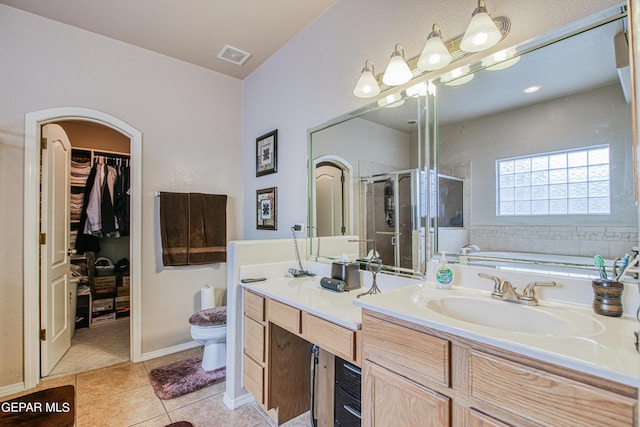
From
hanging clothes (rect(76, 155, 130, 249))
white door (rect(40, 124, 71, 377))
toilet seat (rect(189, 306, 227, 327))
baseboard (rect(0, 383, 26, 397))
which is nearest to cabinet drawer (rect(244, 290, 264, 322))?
toilet seat (rect(189, 306, 227, 327))

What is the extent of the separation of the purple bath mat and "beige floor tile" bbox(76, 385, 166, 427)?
82 millimetres

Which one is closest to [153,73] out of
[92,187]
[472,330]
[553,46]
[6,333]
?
[92,187]

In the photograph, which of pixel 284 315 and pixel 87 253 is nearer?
pixel 284 315

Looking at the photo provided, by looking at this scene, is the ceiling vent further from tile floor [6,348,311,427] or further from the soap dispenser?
tile floor [6,348,311,427]

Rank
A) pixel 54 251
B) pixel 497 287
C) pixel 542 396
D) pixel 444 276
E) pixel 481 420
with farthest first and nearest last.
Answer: pixel 54 251
pixel 444 276
pixel 497 287
pixel 481 420
pixel 542 396

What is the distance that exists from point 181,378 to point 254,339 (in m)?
0.98

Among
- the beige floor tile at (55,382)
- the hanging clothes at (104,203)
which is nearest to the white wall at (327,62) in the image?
the hanging clothes at (104,203)

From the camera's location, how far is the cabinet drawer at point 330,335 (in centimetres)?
118

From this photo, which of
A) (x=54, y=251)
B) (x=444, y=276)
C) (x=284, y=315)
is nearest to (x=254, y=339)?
(x=284, y=315)

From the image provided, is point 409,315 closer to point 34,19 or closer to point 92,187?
point 34,19

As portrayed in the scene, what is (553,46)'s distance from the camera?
3.76 ft

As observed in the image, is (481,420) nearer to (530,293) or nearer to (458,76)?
(530,293)

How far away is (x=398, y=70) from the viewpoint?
1543mm

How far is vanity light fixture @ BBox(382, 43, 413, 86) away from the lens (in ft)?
5.03
